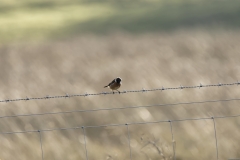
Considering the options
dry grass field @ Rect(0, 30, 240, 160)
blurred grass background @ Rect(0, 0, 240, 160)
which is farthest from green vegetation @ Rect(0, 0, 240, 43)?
dry grass field @ Rect(0, 30, 240, 160)

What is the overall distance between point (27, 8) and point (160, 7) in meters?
3.63

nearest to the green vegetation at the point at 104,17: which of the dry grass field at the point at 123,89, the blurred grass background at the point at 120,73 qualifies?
the blurred grass background at the point at 120,73

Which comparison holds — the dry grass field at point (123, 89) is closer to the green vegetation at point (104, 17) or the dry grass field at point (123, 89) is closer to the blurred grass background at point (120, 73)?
the blurred grass background at point (120, 73)

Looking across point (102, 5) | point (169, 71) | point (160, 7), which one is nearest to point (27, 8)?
point (102, 5)

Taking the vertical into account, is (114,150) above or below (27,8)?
below

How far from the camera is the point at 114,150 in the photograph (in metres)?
9.70

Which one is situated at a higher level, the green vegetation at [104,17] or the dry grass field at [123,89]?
the green vegetation at [104,17]

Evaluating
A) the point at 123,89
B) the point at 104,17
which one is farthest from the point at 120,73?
the point at 104,17

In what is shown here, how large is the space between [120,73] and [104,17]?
4718mm

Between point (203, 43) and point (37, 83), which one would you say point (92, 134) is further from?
point (203, 43)

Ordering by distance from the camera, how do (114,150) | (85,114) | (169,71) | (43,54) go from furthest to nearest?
(43,54)
(169,71)
(85,114)
(114,150)

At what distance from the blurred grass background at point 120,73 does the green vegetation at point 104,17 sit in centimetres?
3

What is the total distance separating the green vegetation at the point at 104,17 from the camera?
14492 mm

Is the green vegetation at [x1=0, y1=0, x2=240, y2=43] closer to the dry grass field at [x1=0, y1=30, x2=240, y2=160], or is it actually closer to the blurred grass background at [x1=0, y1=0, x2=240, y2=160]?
the blurred grass background at [x1=0, y1=0, x2=240, y2=160]
